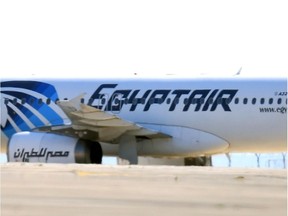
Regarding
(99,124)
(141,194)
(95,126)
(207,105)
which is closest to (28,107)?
(95,126)

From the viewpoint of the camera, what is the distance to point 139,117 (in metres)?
17.9

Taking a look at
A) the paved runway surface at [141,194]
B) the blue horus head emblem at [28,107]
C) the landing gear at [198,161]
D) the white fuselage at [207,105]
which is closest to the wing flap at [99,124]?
the white fuselage at [207,105]

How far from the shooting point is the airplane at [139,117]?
17000 mm

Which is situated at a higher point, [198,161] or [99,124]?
[99,124]

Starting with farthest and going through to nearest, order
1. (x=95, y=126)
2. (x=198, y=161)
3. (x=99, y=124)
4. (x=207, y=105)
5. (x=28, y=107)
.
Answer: (x=198, y=161), (x=28, y=107), (x=95, y=126), (x=99, y=124), (x=207, y=105)

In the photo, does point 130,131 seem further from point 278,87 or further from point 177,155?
point 278,87

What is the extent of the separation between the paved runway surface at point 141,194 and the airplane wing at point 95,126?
428 inches

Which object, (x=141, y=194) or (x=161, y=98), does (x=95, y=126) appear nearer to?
(x=161, y=98)

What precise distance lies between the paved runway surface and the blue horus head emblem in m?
12.1

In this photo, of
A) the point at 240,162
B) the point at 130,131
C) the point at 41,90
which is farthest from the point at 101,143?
the point at 240,162

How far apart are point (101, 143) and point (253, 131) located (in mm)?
4079

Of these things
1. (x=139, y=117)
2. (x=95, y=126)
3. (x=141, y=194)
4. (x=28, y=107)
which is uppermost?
(x=28, y=107)

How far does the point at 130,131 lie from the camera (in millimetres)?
17656

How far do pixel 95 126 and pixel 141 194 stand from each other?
42.9 ft
